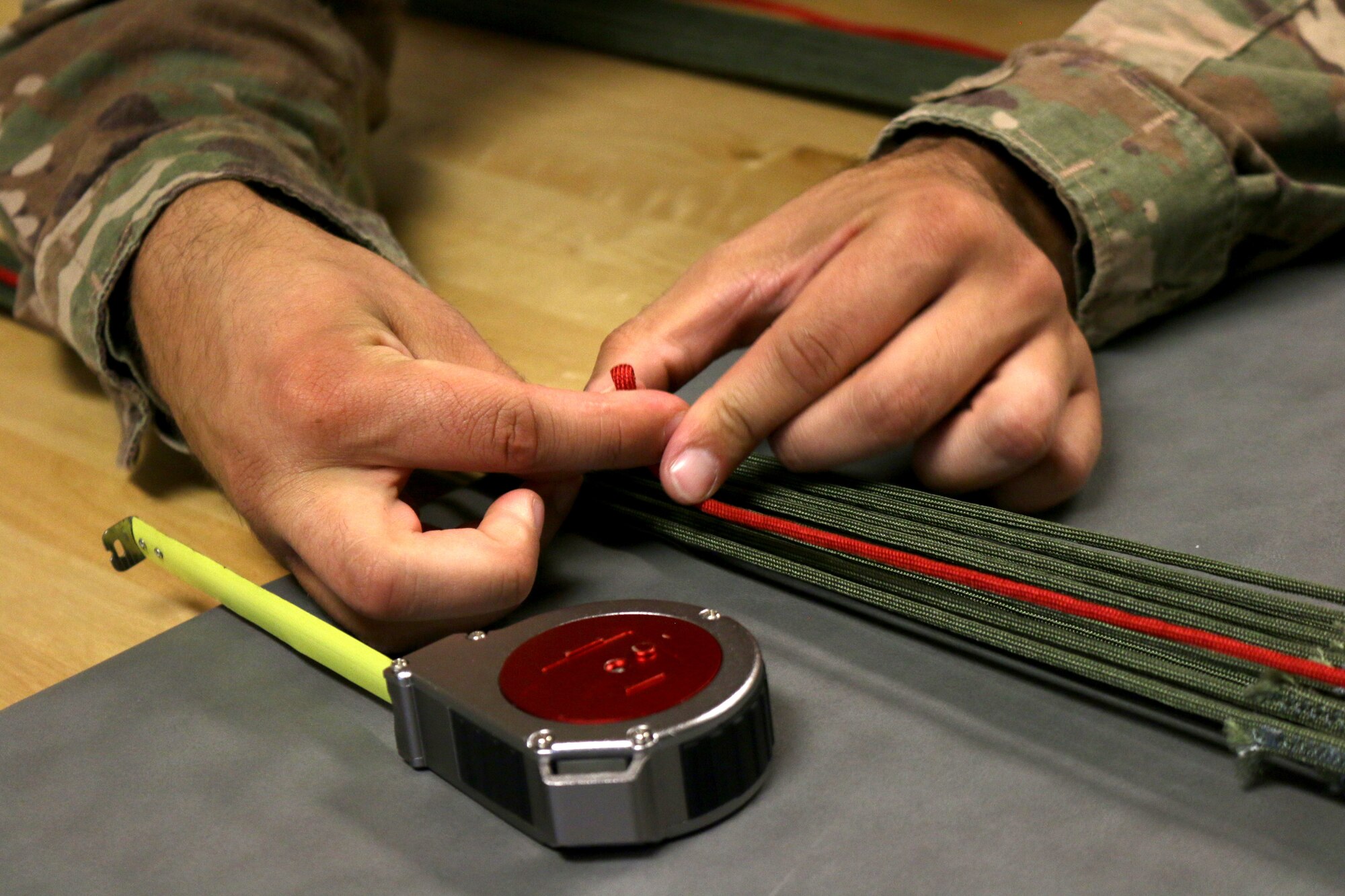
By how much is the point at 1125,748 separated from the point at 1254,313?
19.9 inches

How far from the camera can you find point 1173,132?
0.90 m

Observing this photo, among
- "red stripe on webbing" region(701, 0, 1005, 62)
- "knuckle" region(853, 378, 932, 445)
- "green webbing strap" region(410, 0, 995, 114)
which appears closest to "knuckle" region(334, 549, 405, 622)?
"knuckle" region(853, 378, 932, 445)

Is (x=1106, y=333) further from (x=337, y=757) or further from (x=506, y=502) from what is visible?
(x=337, y=757)

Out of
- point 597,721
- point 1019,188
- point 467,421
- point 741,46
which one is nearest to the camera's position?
point 597,721

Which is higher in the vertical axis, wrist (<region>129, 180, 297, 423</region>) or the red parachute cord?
wrist (<region>129, 180, 297, 423</region>)

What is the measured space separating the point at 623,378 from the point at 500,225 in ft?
1.75

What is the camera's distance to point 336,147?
3.49ft

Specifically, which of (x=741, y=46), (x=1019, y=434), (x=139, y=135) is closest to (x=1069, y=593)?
(x=1019, y=434)

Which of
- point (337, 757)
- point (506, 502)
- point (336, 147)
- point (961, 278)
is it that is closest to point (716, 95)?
point (336, 147)

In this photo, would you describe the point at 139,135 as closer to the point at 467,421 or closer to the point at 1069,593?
the point at 467,421

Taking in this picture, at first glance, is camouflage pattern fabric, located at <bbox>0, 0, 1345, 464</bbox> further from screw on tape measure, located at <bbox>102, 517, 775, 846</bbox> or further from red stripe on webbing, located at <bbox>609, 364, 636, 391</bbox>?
screw on tape measure, located at <bbox>102, 517, 775, 846</bbox>

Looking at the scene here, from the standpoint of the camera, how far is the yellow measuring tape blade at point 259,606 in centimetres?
59

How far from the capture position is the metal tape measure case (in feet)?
1.60

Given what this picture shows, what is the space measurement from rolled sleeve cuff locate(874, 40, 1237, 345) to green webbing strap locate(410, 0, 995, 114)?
45cm
